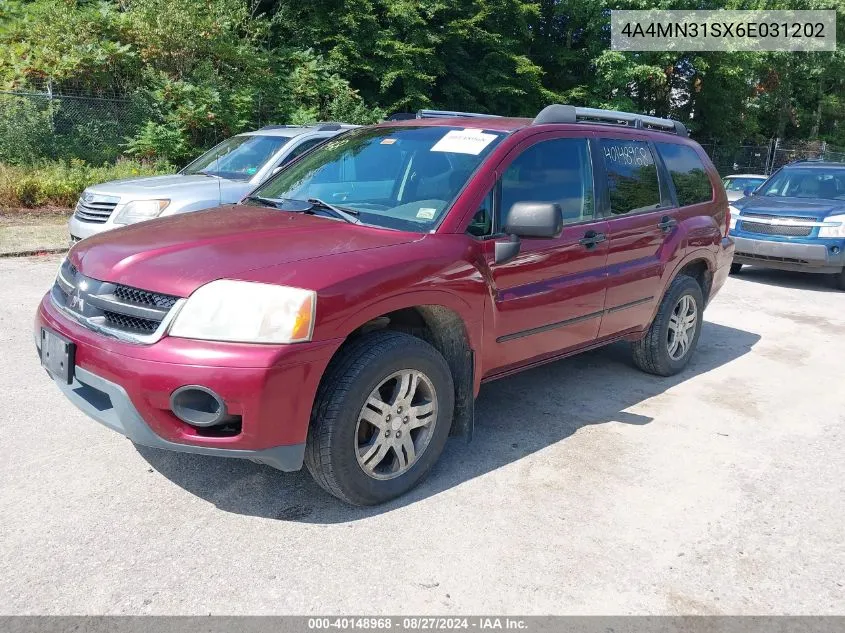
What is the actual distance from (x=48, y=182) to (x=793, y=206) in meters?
12.0

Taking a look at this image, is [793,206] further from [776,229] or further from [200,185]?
[200,185]

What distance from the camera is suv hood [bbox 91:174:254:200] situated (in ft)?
24.2

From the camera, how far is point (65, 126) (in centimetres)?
1380

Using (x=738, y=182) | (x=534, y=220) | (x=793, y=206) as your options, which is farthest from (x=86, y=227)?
(x=738, y=182)

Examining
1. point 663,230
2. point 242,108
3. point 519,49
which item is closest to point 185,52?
point 242,108

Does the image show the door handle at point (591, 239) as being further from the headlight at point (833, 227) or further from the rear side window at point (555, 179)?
the headlight at point (833, 227)

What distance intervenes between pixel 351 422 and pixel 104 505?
4.04 feet

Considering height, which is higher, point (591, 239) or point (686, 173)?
point (686, 173)

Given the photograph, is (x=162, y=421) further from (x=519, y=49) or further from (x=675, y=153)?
(x=519, y=49)

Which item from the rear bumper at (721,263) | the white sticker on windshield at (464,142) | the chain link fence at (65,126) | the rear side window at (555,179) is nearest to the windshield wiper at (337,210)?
the white sticker on windshield at (464,142)

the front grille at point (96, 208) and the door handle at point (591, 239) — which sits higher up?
the front grille at point (96, 208)

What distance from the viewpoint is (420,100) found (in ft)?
66.1

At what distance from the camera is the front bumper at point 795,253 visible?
9.19 metres

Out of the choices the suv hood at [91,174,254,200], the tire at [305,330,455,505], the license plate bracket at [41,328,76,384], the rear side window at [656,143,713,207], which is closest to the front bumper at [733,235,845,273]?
the rear side window at [656,143,713,207]
